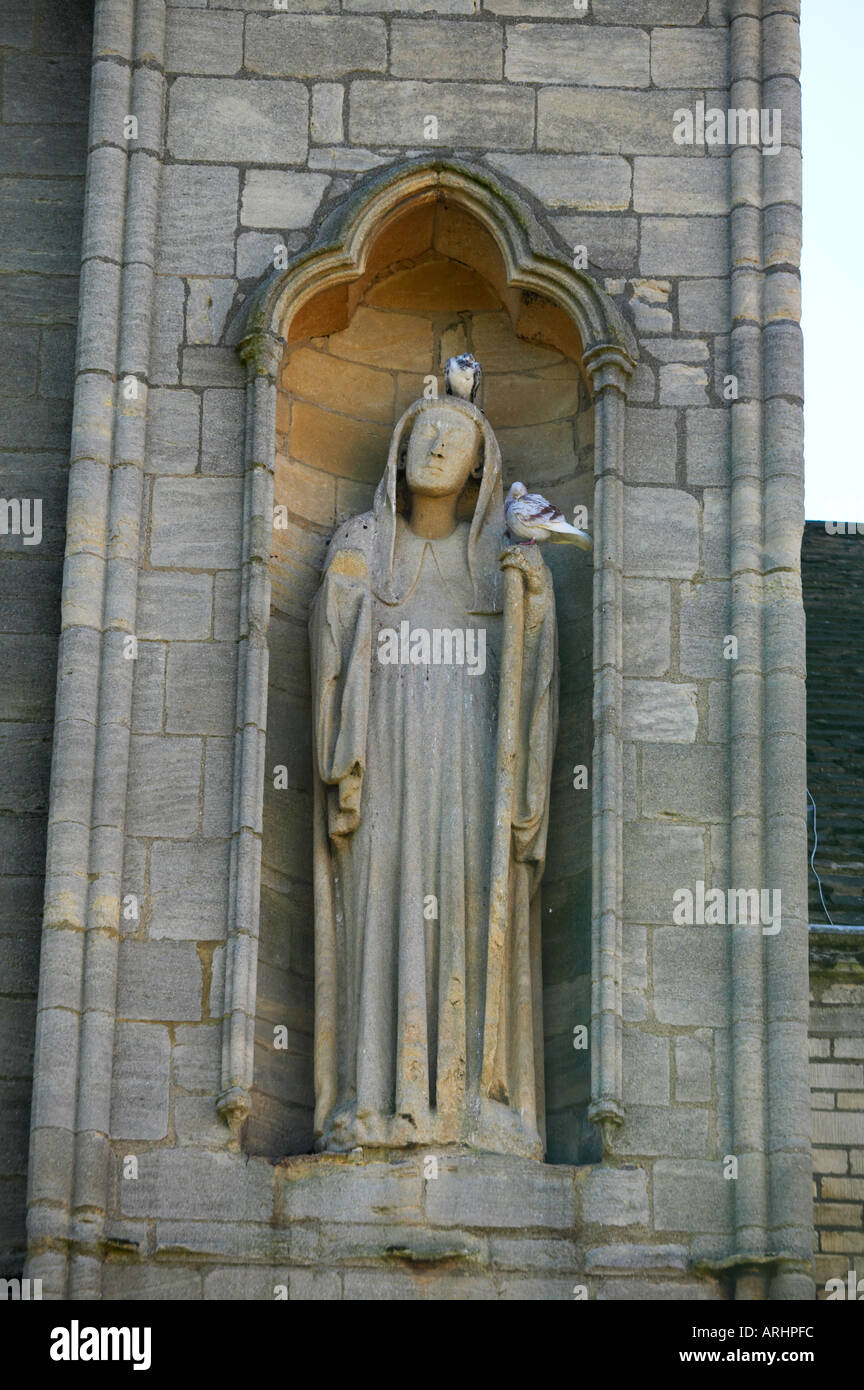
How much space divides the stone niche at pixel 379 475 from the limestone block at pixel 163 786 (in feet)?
1.40

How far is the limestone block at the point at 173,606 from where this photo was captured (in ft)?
44.5

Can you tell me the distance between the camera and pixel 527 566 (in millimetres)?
13656

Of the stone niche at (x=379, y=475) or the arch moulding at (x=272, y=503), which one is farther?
the stone niche at (x=379, y=475)

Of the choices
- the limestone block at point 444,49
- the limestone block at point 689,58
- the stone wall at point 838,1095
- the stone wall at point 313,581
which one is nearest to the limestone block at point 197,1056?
the stone wall at point 313,581

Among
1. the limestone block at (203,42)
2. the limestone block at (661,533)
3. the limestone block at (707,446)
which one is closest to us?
the limestone block at (661,533)

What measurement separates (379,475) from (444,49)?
66.7 inches

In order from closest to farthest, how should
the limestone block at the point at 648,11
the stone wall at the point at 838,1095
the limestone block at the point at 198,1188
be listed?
the limestone block at the point at 198,1188, the limestone block at the point at 648,11, the stone wall at the point at 838,1095

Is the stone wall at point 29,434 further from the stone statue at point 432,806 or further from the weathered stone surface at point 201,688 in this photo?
the stone statue at point 432,806

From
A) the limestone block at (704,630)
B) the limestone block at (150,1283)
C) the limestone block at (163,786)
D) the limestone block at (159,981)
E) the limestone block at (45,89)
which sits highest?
the limestone block at (45,89)

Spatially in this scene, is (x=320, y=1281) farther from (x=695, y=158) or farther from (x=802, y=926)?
(x=695, y=158)

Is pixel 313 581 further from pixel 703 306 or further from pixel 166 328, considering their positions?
pixel 703 306

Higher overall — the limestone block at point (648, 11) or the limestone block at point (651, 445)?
the limestone block at point (648, 11)

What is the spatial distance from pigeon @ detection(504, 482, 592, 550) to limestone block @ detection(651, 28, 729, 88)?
190 cm

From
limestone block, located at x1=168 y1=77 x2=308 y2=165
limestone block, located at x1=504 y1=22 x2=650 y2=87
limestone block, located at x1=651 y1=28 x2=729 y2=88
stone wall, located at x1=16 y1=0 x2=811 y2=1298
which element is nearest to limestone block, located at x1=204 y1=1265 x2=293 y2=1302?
stone wall, located at x1=16 y1=0 x2=811 y2=1298
